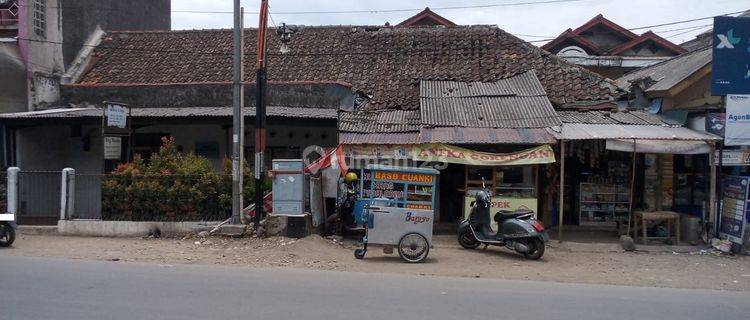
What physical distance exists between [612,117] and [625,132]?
4.61ft

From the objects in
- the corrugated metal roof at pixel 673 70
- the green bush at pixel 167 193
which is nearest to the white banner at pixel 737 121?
the corrugated metal roof at pixel 673 70

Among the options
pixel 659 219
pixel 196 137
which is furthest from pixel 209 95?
pixel 659 219

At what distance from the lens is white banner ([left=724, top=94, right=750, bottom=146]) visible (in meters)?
11.2

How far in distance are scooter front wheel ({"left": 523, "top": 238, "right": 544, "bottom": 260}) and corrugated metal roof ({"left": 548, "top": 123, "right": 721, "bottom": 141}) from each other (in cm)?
256

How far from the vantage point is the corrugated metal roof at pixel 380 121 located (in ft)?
41.7

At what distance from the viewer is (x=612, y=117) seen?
12969mm

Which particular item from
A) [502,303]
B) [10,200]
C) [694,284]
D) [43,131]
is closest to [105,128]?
[10,200]

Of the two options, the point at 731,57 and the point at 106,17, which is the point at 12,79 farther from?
the point at 731,57

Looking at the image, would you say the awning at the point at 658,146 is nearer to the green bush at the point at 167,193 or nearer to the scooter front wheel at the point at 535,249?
the scooter front wheel at the point at 535,249

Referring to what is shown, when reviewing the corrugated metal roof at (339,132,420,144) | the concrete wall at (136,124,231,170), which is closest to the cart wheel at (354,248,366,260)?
the corrugated metal roof at (339,132,420,144)

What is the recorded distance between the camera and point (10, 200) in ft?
40.3

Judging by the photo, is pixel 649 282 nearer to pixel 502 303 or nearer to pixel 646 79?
pixel 502 303

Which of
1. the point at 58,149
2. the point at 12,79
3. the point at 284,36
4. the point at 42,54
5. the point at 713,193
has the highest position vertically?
the point at 284,36

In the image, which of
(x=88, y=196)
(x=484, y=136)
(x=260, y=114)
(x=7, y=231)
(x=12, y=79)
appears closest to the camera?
(x=7, y=231)
